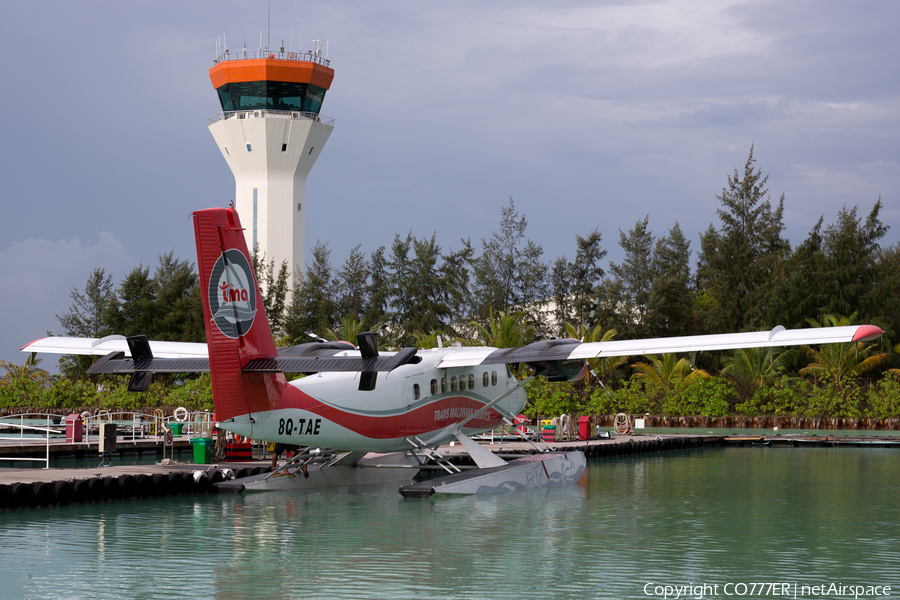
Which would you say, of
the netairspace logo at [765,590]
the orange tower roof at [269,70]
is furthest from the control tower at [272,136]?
the netairspace logo at [765,590]

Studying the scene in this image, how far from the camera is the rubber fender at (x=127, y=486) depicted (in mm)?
16844

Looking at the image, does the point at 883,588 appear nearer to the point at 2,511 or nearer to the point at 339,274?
the point at 2,511

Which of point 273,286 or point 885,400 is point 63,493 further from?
point 273,286

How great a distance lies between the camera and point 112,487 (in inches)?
655

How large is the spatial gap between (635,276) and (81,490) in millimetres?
50235

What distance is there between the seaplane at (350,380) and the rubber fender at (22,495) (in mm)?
2564

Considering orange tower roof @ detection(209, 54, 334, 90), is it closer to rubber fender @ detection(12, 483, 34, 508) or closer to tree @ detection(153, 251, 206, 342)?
tree @ detection(153, 251, 206, 342)

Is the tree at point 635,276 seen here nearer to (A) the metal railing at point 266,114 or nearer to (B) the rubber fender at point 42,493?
(A) the metal railing at point 266,114

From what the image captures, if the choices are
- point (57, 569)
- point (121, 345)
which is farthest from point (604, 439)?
point (57, 569)

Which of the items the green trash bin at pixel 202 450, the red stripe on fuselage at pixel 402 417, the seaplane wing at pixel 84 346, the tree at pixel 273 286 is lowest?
the green trash bin at pixel 202 450

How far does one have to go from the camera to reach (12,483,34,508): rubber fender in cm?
1497

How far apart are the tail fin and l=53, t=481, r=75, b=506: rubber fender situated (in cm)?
363

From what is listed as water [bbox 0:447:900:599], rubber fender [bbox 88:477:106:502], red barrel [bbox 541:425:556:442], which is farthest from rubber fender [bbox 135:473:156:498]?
red barrel [bbox 541:425:556:442]

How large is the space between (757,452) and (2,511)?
25.7m
